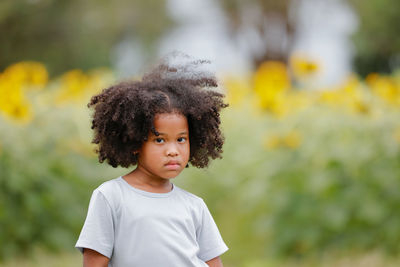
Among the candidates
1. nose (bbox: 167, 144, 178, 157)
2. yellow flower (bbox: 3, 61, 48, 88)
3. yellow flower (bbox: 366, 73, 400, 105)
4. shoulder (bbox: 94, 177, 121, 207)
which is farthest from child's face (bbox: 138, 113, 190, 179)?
yellow flower (bbox: 3, 61, 48, 88)

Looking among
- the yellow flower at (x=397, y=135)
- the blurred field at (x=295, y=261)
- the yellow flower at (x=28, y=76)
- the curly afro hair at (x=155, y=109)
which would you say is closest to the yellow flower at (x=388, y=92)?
the yellow flower at (x=397, y=135)

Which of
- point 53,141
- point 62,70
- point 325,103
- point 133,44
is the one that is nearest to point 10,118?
point 53,141

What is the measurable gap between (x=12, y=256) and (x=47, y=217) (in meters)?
0.40

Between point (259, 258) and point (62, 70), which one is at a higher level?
point (62, 70)

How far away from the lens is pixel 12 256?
4445 mm

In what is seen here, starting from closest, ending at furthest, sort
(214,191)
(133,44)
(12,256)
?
1. (12,256)
2. (214,191)
3. (133,44)

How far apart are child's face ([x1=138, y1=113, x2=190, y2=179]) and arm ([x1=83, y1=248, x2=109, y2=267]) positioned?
Result: 0.30 m

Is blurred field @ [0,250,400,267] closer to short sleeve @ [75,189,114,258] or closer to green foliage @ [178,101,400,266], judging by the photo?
green foliage @ [178,101,400,266]

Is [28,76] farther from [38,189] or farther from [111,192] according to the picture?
[111,192]

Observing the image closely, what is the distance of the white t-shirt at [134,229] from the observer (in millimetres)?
1918

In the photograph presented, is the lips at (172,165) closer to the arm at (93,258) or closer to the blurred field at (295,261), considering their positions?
the arm at (93,258)

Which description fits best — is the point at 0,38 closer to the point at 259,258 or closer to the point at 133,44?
the point at 133,44

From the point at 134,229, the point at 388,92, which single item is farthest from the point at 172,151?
the point at 388,92

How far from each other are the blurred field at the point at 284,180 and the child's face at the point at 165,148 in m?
2.64
